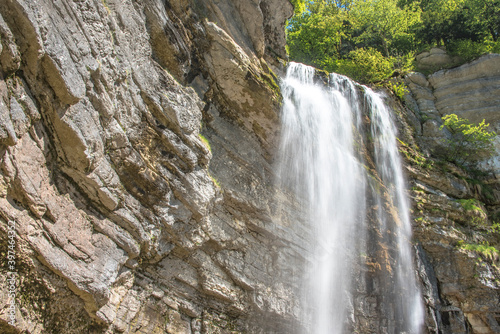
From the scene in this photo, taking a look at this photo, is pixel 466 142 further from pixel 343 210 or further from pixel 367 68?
pixel 343 210

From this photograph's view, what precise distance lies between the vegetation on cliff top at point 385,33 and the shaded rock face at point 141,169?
10.4m

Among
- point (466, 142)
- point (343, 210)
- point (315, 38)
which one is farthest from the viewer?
point (315, 38)

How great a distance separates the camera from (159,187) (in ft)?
23.5

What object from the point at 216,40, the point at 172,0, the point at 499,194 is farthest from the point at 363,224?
the point at 172,0

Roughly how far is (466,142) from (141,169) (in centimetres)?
1451

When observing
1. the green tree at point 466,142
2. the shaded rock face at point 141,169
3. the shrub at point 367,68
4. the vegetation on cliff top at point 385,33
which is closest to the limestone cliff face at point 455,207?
the green tree at point 466,142

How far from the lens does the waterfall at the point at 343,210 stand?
1036 cm

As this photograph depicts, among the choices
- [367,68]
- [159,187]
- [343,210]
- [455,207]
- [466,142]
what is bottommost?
[159,187]

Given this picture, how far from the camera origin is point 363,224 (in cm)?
1182

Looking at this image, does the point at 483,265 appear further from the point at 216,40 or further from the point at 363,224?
the point at 216,40

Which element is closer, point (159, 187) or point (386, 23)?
point (159, 187)

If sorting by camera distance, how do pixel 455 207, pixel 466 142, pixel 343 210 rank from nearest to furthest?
pixel 343 210 → pixel 455 207 → pixel 466 142

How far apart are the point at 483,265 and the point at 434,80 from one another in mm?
9940

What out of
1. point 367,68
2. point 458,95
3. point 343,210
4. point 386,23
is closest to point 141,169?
point 343,210
